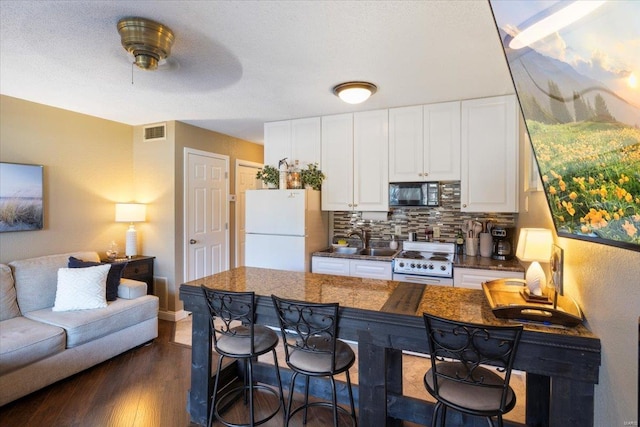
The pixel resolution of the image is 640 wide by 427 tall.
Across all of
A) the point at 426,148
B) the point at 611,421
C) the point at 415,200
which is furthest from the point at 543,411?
the point at 426,148

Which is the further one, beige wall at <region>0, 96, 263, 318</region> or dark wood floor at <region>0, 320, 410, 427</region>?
beige wall at <region>0, 96, 263, 318</region>

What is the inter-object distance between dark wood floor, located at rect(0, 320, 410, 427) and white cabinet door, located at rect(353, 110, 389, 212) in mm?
2107

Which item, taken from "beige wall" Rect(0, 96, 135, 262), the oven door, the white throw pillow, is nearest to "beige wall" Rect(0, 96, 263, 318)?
"beige wall" Rect(0, 96, 135, 262)

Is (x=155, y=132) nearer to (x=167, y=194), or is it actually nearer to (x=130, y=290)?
(x=167, y=194)

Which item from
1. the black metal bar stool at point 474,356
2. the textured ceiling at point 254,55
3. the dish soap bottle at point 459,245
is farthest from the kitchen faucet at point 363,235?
the black metal bar stool at point 474,356

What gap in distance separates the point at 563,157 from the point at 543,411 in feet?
4.89

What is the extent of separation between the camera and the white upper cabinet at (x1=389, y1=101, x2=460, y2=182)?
3234 millimetres

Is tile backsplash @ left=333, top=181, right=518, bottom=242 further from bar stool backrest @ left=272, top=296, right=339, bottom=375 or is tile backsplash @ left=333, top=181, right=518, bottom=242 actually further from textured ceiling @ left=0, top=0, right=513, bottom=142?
bar stool backrest @ left=272, top=296, right=339, bottom=375

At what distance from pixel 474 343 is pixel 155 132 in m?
4.12

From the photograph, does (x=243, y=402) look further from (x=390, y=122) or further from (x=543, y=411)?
(x=390, y=122)

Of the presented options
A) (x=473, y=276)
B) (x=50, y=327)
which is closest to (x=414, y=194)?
(x=473, y=276)

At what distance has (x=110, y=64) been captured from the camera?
236 centimetres

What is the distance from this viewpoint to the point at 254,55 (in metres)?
2.22

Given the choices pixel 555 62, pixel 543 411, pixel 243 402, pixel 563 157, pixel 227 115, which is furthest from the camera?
pixel 227 115
